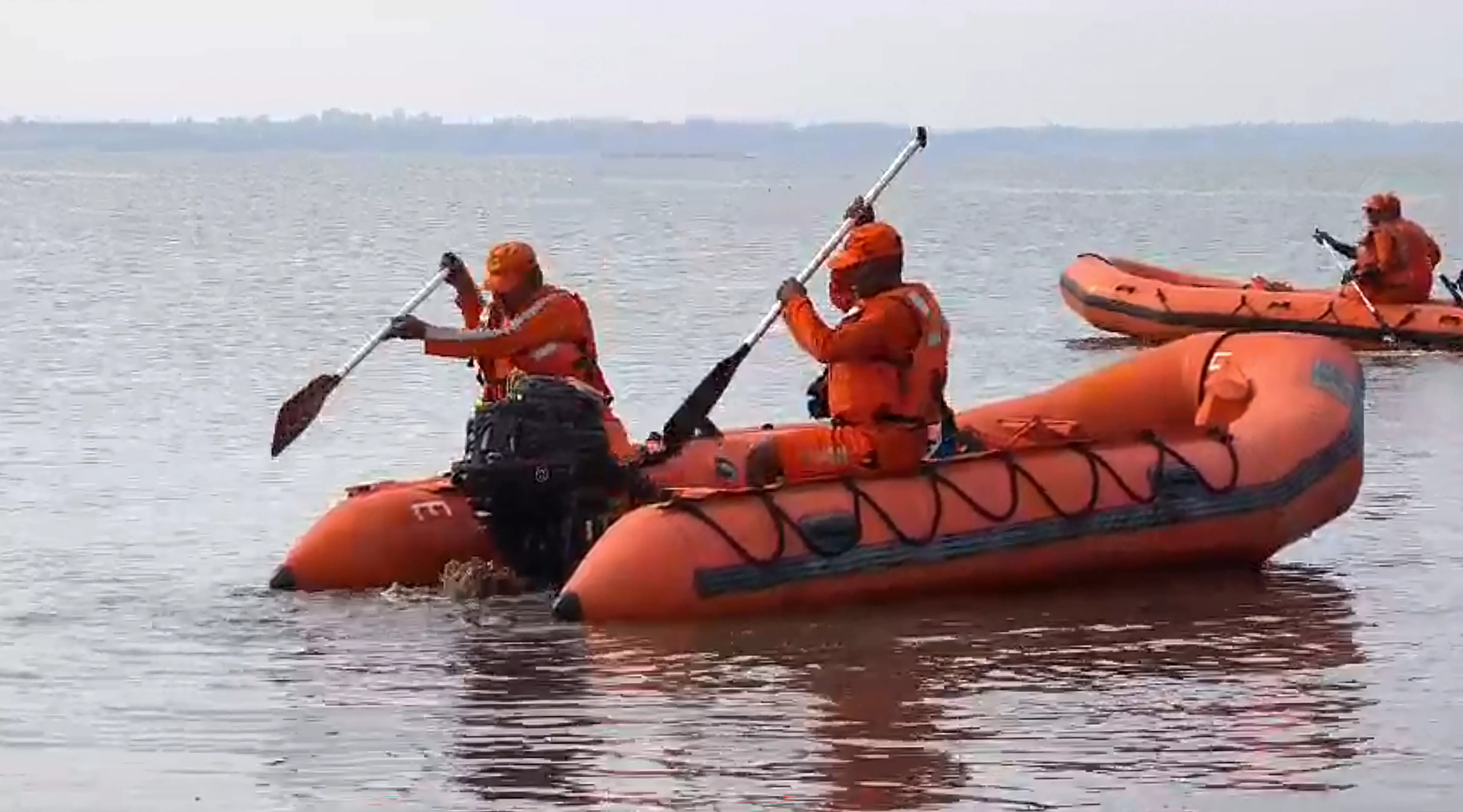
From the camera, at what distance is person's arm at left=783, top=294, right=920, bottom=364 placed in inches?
394

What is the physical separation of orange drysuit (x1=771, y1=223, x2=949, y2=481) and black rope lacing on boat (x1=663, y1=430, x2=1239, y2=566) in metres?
0.15

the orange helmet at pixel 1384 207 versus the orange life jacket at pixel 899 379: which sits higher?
the orange helmet at pixel 1384 207

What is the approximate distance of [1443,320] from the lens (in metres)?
20.2

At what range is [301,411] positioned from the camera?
10938 mm

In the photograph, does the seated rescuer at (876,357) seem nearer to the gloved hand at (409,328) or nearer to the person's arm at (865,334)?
the person's arm at (865,334)

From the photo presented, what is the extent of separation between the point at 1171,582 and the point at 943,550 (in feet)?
3.81

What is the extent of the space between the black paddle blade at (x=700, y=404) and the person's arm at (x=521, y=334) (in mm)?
549

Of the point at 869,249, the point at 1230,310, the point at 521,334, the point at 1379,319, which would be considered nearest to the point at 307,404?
the point at 521,334

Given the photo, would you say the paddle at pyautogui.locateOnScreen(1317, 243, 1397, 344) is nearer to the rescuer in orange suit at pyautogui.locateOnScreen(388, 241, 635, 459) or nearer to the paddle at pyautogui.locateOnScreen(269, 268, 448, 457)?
the paddle at pyautogui.locateOnScreen(269, 268, 448, 457)

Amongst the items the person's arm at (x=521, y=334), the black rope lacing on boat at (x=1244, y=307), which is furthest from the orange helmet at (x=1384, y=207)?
the person's arm at (x=521, y=334)

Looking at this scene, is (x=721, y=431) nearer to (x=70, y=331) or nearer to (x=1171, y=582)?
(x=1171, y=582)

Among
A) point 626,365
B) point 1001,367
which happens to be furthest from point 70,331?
point 1001,367

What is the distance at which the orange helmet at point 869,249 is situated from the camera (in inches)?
397

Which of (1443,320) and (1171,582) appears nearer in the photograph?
(1171,582)
